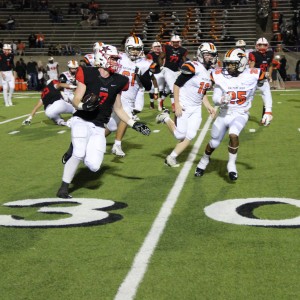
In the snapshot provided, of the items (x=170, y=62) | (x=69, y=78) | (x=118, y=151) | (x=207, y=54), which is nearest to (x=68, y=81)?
(x=69, y=78)

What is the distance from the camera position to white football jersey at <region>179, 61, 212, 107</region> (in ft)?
31.6

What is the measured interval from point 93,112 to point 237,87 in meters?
1.94

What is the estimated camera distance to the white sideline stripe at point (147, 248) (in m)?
4.54

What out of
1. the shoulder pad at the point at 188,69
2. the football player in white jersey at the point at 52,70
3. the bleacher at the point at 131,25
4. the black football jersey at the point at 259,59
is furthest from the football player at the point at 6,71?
the bleacher at the point at 131,25

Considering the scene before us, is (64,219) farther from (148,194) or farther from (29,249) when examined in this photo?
(148,194)

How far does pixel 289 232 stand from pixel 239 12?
3105 cm

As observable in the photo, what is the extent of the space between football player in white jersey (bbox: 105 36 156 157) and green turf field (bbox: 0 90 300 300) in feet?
1.27

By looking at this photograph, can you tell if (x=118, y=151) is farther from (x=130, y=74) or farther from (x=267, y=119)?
(x=267, y=119)

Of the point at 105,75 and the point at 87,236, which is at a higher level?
the point at 105,75

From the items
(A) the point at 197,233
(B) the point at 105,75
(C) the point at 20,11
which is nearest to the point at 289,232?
(A) the point at 197,233

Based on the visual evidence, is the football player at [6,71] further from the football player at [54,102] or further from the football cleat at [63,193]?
the football cleat at [63,193]

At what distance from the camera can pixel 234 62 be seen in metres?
8.55

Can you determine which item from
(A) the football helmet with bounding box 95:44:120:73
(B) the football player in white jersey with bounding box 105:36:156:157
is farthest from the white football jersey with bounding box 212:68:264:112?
(B) the football player in white jersey with bounding box 105:36:156:157

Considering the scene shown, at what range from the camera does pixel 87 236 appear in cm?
589
